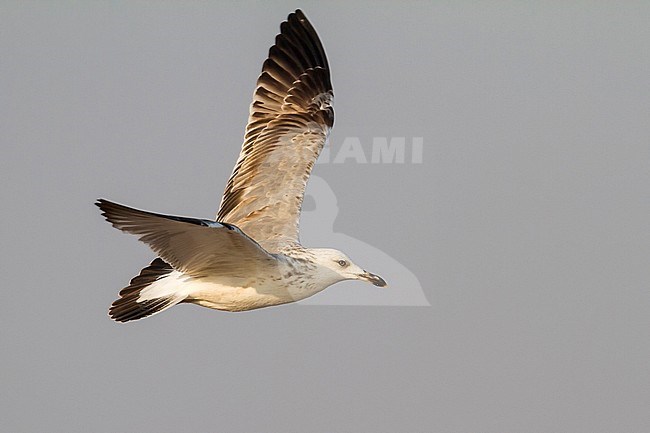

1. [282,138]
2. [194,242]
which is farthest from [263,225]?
[194,242]

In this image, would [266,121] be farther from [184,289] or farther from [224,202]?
[184,289]

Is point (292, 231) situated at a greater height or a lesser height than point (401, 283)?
lesser

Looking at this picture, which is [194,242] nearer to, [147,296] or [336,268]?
[147,296]

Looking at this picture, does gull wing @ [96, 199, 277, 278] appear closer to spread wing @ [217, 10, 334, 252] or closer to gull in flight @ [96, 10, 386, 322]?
gull in flight @ [96, 10, 386, 322]

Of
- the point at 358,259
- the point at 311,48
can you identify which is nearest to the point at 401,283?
the point at 358,259

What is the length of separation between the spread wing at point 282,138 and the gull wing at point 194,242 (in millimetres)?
525

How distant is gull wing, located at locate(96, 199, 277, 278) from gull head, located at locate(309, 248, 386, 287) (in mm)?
399

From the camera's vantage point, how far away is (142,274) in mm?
6688

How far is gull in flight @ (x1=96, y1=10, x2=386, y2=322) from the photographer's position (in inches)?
231

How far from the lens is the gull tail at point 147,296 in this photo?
20.8 ft

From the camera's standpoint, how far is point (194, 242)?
5.94 m

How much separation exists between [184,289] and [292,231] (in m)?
0.90

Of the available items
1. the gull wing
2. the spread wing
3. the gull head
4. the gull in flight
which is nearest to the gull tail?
the gull in flight

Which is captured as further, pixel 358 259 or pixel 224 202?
pixel 358 259
